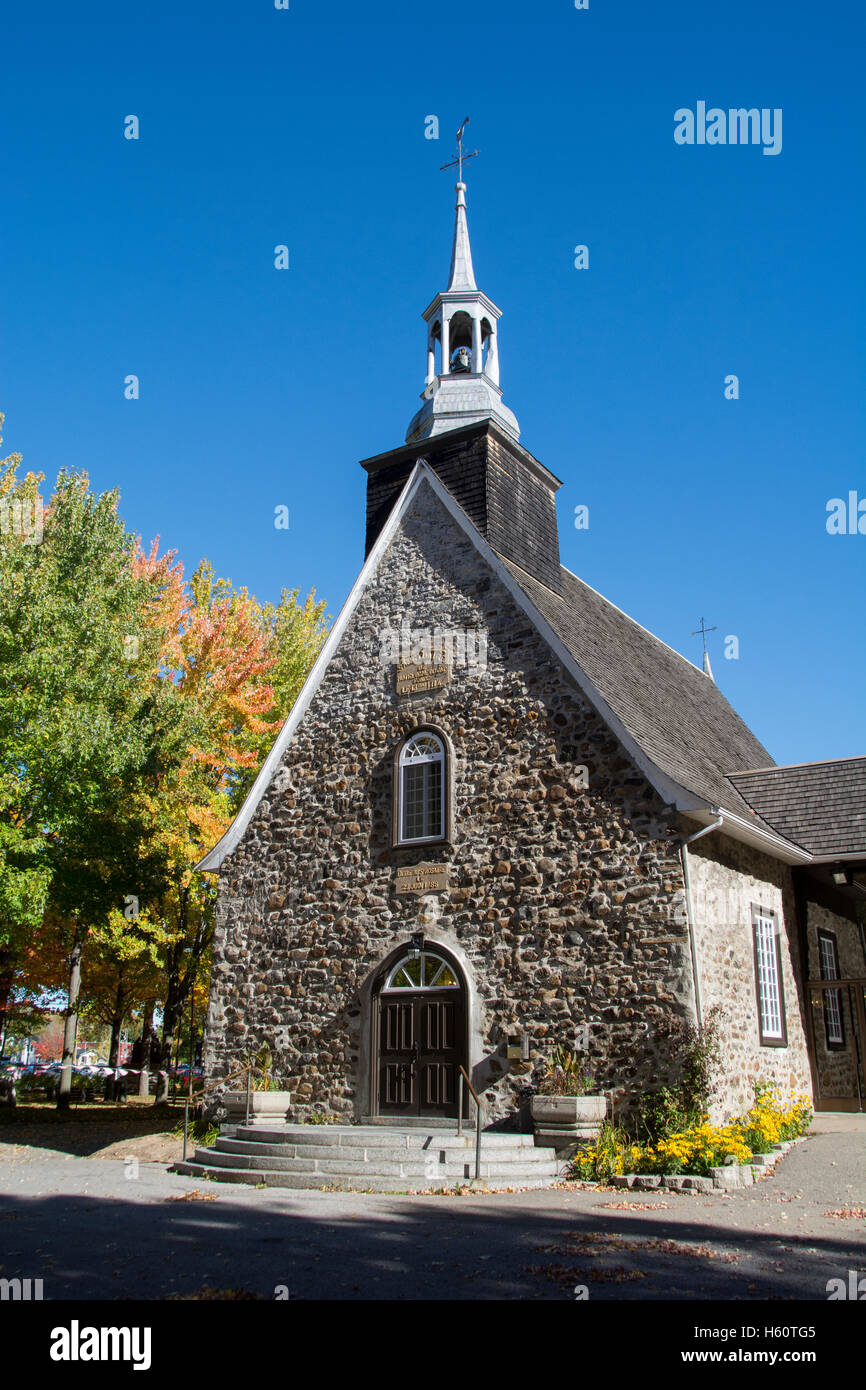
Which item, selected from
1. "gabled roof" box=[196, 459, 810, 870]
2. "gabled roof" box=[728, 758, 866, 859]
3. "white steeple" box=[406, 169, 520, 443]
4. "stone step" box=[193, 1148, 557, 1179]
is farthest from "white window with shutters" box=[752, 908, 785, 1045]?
"white steeple" box=[406, 169, 520, 443]

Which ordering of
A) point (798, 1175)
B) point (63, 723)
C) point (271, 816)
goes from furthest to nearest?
point (63, 723) < point (271, 816) < point (798, 1175)

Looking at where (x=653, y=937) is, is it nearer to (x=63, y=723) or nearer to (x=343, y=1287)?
(x=343, y=1287)

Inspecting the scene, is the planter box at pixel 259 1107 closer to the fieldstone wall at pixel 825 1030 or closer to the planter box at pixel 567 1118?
the planter box at pixel 567 1118

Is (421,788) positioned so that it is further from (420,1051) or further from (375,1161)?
(375,1161)

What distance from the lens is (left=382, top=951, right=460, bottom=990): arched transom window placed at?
1371 centimetres

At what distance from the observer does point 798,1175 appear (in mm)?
10633

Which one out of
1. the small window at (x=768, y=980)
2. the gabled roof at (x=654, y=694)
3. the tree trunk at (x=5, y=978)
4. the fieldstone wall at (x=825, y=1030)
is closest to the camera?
the small window at (x=768, y=980)

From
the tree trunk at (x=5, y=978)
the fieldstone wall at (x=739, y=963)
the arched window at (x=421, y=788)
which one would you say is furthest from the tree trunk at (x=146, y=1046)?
the fieldstone wall at (x=739, y=963)

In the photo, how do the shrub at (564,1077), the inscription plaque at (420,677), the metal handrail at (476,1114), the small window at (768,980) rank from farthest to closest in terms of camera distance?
the inscription plaque at (420,677) < the small window at (768,980) < the shrub at (564,1077) < the metal handrail at (476,1114)

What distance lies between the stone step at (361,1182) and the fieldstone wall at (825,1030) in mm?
6578

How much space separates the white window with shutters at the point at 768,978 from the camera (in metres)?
13.7

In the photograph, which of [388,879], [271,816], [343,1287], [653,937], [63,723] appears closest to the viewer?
[343,1287]

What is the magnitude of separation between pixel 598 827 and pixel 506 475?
268 inches

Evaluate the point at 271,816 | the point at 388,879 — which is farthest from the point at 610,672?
the point at 271,816
